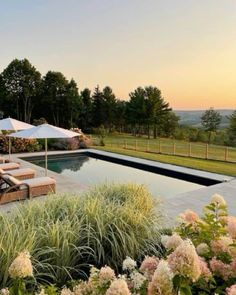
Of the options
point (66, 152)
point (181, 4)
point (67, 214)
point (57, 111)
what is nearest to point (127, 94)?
point (57, 111)

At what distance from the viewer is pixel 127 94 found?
4388 cm

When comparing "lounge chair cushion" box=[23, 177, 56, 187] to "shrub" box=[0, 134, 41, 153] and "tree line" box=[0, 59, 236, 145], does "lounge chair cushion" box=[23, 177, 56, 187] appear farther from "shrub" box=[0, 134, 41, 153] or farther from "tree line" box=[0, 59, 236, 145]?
"tree line" box=[0, 59, 236, 145]

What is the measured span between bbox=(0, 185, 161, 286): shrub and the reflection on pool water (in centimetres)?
437

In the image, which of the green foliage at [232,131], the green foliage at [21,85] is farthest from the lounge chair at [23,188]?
the green foliage at [232,131]

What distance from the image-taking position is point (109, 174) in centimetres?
1215

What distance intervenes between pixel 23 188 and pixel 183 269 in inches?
256

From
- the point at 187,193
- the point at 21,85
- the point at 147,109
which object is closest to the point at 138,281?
the point at 187,193

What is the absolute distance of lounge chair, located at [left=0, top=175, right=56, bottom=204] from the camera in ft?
22.8

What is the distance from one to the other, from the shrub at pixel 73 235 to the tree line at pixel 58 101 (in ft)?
105

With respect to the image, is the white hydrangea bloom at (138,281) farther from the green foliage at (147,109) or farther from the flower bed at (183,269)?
the green foliage at (147,109)

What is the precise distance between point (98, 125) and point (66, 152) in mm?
24658

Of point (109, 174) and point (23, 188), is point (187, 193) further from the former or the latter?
point (109, 174)

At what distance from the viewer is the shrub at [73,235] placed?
3135 millimetres

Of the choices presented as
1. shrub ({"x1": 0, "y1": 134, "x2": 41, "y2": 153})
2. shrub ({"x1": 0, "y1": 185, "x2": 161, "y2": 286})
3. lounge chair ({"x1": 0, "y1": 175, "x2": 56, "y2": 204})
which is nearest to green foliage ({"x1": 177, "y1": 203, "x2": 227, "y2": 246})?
shrub ({"x1": 0, "y1": 185, "x2": 161, "y2": 286})
